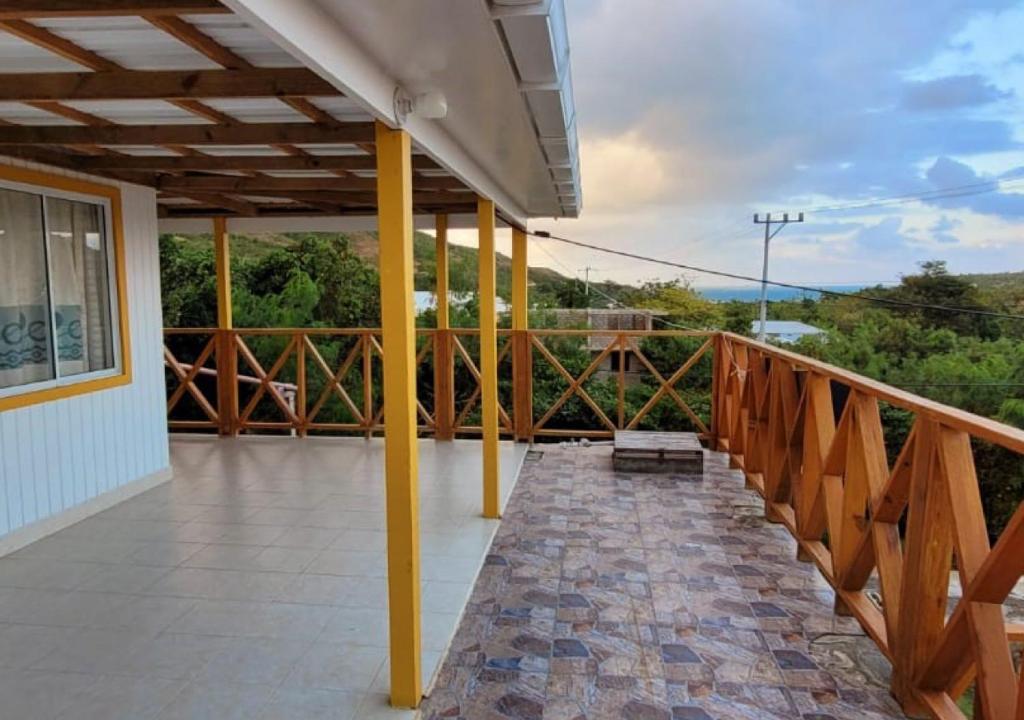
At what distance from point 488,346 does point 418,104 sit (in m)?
2.25

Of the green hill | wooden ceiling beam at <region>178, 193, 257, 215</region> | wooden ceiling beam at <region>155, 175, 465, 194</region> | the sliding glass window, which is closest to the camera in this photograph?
the sliding glass window

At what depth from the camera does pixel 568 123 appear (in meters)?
2.79

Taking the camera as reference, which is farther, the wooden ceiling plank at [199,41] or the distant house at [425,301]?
the distant house at [425,301]

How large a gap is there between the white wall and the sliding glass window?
160 mm

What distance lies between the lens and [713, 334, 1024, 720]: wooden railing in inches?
72.9

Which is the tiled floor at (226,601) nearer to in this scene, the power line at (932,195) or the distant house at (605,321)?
the distant house at (605,321)

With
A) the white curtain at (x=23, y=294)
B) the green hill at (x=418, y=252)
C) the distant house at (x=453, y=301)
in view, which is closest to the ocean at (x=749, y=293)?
the green hill at (x=418, y=252)

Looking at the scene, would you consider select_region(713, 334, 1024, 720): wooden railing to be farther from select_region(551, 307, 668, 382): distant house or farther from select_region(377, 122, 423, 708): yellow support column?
select_region(551, 307, 668, 382): distant house

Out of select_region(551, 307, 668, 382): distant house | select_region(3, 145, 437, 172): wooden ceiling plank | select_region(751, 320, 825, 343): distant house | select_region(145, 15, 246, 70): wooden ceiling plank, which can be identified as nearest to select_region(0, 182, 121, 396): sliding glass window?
select_region(3, 145, 437, 172): wooden ceiling plank

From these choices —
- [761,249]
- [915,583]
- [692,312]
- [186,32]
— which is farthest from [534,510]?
[761,249]

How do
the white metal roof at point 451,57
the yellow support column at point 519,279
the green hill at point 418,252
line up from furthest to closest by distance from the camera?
the green hill at point 418,252 → the yellow support column at point 519,279 → the white metal roof at point 451,57

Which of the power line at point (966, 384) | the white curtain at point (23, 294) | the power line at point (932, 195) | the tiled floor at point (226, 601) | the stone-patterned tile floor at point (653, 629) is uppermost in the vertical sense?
the power line at point (932, 195)

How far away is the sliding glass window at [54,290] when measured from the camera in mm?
3756

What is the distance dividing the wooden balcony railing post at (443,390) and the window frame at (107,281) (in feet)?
8.57
